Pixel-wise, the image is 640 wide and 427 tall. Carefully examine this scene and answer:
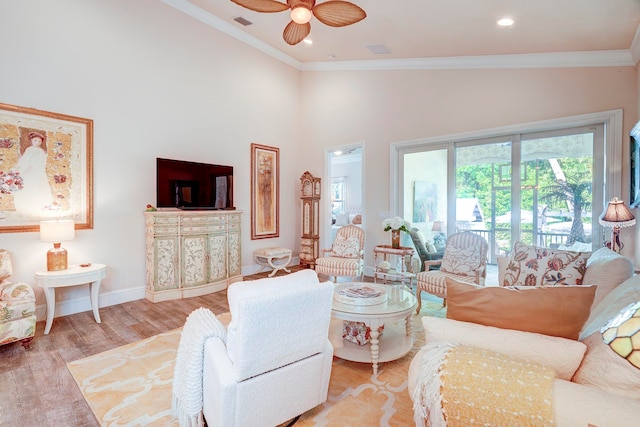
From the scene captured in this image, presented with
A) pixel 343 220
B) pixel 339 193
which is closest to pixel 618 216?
pixel 343 220

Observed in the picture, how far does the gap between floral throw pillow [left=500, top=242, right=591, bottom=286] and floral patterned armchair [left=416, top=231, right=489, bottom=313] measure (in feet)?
1.99

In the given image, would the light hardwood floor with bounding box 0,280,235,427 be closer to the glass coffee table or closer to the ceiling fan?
the glass coffee table

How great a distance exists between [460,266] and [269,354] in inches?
115

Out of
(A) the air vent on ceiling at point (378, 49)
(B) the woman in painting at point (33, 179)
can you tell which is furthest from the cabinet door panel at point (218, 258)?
(A) the air vent on ceiling at point (378, 49)

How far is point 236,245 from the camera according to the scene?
507 cm

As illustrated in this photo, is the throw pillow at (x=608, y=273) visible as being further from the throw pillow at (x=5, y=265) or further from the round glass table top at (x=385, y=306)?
the throw pillow at (x=5, y=265)

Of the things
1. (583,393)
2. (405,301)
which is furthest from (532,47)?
(583,393)

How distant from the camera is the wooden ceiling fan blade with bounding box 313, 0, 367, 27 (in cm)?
299

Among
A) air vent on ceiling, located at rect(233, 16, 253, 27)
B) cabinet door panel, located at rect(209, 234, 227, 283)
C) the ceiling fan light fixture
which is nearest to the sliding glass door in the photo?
the ceiling fan light fixture

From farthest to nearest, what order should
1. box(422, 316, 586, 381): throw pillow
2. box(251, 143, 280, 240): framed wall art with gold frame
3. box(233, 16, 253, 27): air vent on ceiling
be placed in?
box(251, 143, 280, 240): framed wall art with gold frame, box(233, 16, 253, 27): air vent on ceiling, box(422, 316, 586, 381): throw pillow

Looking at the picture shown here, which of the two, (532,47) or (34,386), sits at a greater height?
(532,47)

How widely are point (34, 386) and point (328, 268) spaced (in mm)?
3294

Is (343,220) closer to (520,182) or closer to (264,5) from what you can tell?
(520,182)

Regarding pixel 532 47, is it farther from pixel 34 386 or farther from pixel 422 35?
pixel 34 386
